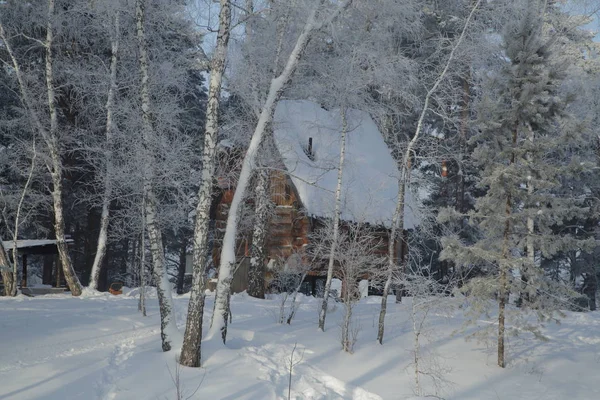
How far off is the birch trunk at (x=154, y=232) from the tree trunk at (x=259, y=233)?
20.2 ft

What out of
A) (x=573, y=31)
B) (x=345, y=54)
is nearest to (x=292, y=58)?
(x=345, y=54)

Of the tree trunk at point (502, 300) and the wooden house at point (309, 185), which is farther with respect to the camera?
the wooden house at point (309, 185)

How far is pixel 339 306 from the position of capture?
17578 millimetres

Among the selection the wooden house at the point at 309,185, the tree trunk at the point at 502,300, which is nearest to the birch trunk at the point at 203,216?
the tree trunk at the point at 502,300

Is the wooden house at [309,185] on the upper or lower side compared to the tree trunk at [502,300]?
upper

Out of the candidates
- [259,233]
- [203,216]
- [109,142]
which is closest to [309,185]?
[259,233]

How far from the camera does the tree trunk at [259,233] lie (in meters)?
16.2

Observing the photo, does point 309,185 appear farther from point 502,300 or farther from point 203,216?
point 203,216

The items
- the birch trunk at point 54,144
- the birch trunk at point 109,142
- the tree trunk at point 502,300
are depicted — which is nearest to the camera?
the tree trunk at point 502,300

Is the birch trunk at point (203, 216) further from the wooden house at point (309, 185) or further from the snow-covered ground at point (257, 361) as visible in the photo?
the wooden house at point (309, 185)

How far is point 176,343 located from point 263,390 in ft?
7.25

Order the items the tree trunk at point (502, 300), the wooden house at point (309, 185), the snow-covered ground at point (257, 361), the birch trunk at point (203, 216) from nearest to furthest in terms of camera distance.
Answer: the snow-covered ground at point (257, 361) < the birch trunk at point (203, 216) < the tree trunk at point (502, 300) < the wooden house at point (309, 185)

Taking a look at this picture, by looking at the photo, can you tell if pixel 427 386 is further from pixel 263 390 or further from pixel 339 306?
pixel 339 306

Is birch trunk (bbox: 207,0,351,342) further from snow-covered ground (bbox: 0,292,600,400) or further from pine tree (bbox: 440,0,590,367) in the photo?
pine tree (bbox: 440,0,590,367)
